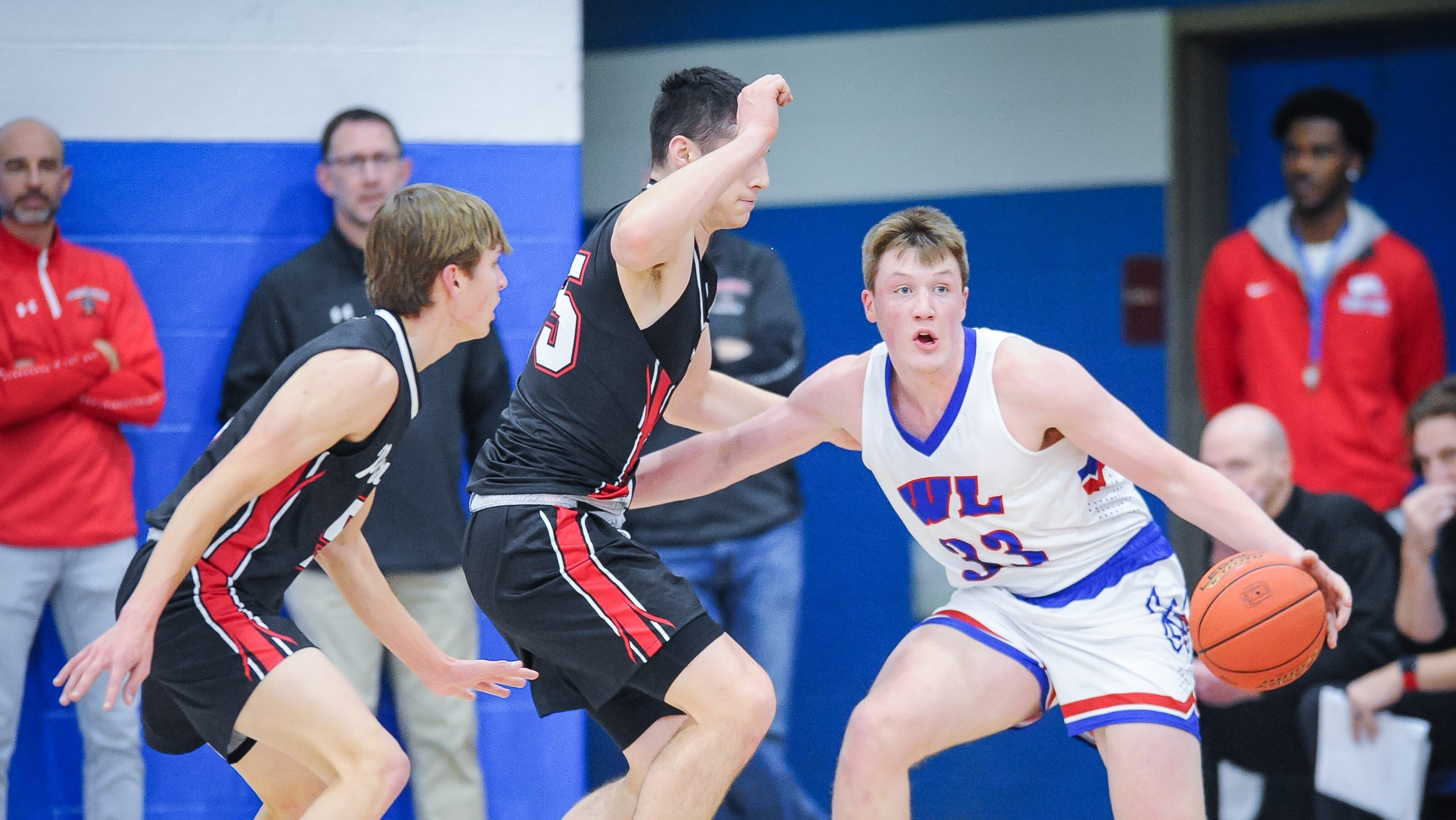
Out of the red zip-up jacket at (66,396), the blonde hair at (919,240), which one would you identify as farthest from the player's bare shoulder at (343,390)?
the red zip-up jacket at (66,396)

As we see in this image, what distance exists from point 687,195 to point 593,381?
0.48 m

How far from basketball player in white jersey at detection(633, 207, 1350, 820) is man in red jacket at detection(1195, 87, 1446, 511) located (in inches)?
86.4

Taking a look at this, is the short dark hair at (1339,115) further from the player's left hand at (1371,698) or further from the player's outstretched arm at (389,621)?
the player's outstretched arm at (389,621)

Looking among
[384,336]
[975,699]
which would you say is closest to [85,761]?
[384,336]

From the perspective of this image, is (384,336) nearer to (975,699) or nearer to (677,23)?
(975,699)

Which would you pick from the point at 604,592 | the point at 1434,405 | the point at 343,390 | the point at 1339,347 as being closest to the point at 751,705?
the point at 604,592

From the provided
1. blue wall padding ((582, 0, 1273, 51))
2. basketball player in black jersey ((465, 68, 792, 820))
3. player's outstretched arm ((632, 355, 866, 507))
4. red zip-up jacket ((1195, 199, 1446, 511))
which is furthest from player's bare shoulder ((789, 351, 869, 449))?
blue wall padding ((582, 0, 1273, 51))

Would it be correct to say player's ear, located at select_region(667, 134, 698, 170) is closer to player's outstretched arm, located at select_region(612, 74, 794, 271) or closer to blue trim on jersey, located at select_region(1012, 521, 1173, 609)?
player's outstretched arm, located at select_region(612, 74, 794, 271)

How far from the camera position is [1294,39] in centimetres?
663

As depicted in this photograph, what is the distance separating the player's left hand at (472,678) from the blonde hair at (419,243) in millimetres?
874

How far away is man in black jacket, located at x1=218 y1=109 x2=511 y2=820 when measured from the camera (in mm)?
5098

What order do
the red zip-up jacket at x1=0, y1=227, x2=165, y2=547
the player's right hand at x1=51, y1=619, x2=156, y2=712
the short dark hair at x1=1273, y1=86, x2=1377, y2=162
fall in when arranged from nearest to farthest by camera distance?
1. the player's right hand at x1=51, y1=619, x2=156, y2=712
2. the red zip-up jacket at x1=0, y1=227, x2=165, y2=547
3. the short dark hair at x1=1273, y1=86, x2=1377, y2=162

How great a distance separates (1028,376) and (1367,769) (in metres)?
1.82

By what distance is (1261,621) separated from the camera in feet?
11.8
